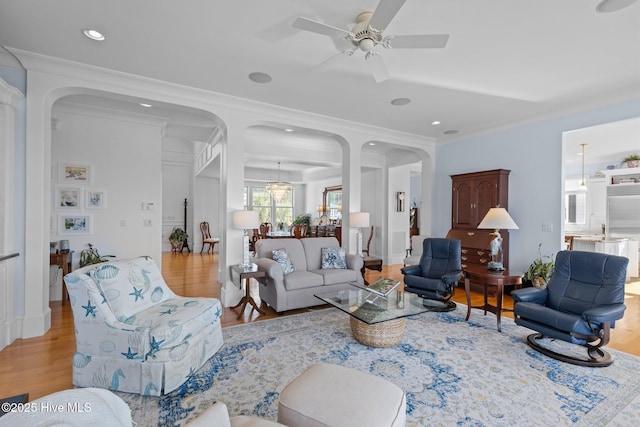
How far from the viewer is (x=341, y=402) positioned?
4.80 feet

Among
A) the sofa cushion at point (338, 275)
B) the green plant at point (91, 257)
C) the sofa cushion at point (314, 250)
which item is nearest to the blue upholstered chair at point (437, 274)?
the sofa cushion at point (338, 275)

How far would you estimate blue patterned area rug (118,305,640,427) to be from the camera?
2.02m

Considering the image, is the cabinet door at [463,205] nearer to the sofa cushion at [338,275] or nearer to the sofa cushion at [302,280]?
the sofa cushion at [338,275]

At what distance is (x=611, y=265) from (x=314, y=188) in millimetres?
9830

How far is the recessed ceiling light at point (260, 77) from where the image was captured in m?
3.55

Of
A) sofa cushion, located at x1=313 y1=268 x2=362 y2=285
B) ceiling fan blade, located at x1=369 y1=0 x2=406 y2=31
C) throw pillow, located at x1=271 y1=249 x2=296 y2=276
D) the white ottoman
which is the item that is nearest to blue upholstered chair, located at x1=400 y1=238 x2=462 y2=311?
sofa cushion, located at x1=313 y1=268 x2=362 y2=285

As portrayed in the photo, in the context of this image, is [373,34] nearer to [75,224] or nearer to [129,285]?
[129,285]

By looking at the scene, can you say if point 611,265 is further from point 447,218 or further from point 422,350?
point 447,218

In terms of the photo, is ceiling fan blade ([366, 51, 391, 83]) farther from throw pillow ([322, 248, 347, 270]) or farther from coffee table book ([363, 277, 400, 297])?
throw pillow ([322, 248, 347, 270])

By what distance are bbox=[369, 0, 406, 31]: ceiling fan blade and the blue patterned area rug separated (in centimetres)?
264

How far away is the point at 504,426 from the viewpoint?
74.9 inches

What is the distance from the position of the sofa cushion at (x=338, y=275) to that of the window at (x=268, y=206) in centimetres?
788

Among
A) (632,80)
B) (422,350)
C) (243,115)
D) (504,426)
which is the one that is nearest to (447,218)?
(632,80)

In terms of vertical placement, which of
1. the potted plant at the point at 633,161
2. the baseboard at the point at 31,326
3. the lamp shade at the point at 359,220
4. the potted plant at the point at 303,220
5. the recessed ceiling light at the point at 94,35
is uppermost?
the recessed ceiling light at the point at 94,35
